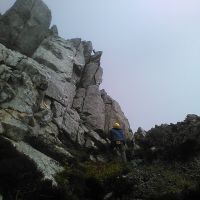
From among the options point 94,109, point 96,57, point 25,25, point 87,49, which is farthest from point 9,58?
point 87,49

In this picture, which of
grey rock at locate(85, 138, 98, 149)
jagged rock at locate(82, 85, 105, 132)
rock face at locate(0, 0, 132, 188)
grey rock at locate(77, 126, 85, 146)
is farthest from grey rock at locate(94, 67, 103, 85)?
grey rock at locate(85, 138, 98, 149)

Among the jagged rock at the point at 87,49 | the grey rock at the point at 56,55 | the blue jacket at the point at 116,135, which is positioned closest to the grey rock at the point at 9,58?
the grey rock at the point at 56,55

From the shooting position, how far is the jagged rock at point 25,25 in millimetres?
35281

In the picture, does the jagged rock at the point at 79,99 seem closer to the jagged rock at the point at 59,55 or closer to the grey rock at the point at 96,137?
the jagged rock at the point at 59,55

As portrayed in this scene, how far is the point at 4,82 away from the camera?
23953 mm

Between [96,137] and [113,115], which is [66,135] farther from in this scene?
[113,115]

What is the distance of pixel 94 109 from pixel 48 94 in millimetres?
5760

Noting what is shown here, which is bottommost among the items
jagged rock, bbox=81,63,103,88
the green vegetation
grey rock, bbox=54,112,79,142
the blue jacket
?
the green vegetation

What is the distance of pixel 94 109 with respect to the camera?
32688 mm

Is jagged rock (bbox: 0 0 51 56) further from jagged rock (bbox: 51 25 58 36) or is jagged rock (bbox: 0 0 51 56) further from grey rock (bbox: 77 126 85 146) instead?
grey rock (bbox: 77 126 85 146)

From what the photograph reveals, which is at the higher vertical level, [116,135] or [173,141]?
[116,135]

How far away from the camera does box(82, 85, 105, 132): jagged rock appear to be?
101 ft

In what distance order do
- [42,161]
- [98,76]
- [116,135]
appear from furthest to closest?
[98,76] < [116,135] < [42,161]

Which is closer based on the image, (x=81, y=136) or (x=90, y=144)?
(x=90, y=144)
